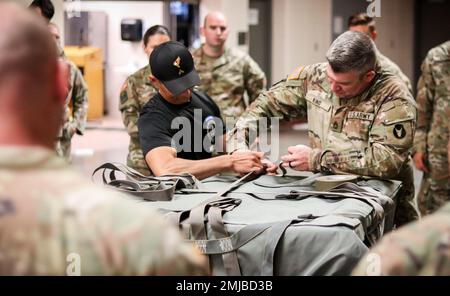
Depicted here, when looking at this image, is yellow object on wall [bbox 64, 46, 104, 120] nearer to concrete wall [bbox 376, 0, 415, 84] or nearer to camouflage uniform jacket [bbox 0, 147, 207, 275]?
concrete wall [bbox 376, 0, 415, 84]

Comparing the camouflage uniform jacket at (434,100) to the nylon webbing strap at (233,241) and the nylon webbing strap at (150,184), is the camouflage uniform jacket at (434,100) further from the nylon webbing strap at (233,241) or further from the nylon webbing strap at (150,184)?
the nylon webbing strap at (233,241)

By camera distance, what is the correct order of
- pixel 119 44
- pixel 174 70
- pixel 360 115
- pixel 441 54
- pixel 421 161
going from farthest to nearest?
pixel 119 44
pixel 421 161
pixel 441 54
pixel 174 70
pixel 360 115

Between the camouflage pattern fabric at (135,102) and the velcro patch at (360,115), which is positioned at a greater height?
the velcro patch at (360,115)

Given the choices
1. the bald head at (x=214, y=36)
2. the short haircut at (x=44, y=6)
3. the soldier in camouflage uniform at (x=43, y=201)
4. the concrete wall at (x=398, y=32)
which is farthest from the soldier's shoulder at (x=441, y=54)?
the concrete wall at (x=398, y=32)

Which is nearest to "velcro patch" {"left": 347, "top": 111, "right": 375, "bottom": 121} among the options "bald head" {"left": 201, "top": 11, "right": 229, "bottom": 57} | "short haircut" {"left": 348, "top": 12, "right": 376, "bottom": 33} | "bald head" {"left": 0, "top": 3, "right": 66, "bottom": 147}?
"bald head" {"left": 0, "top": 3, "right": 66, "bottom": 147}

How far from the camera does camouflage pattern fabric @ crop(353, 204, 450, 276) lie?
1.54 metres

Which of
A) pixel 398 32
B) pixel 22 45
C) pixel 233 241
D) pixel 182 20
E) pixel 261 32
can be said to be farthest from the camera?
pixel 398 32

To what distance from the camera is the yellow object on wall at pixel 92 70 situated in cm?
1257

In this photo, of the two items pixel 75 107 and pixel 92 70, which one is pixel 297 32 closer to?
pixel 92 70

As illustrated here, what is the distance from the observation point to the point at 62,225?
140 cm

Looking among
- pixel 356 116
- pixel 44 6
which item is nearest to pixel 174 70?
pixel 356 116

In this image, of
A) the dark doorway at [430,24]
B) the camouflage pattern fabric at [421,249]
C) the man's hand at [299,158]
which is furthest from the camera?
the dark doorway at [430,24]

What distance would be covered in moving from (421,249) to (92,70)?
11.5 meters

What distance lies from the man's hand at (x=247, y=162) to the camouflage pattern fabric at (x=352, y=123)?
0.17 meters
